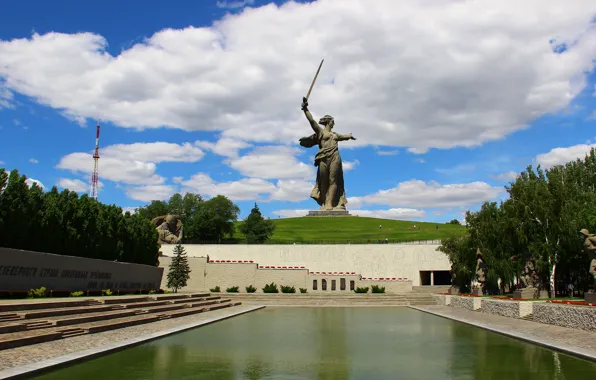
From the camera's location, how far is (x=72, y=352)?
11758mm

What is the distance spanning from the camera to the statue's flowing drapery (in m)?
67.4

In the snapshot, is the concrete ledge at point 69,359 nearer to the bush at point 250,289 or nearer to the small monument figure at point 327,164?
the bush at point 250,289

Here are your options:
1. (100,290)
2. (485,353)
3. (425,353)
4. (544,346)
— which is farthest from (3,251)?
(544,346)

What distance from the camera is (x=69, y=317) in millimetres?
16844

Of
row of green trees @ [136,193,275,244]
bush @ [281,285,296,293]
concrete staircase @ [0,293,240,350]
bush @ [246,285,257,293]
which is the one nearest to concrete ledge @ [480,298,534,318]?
concrete staircase @ [0,293,240,350]

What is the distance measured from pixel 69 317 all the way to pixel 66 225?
1447cm

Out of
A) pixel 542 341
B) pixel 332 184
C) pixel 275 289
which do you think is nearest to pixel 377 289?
pixel 275 289

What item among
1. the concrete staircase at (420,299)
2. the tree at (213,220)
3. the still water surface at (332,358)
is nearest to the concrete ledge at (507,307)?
the still water surface at (332,358)

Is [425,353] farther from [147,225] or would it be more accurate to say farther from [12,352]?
[147,225]

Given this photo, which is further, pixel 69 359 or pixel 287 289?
pixel 287 289

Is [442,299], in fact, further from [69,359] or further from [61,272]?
[69,359]

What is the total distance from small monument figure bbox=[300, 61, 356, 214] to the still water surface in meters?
49.6

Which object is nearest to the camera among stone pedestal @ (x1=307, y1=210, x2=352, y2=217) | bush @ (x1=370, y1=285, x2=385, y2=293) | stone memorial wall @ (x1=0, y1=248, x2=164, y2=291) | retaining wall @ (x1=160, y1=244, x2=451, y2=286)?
stone memorial wall @ (x1=0, y1=248, x2=164, y2=291)

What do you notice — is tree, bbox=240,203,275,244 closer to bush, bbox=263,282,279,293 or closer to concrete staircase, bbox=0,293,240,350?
bush, bbox=263,282,279,293
